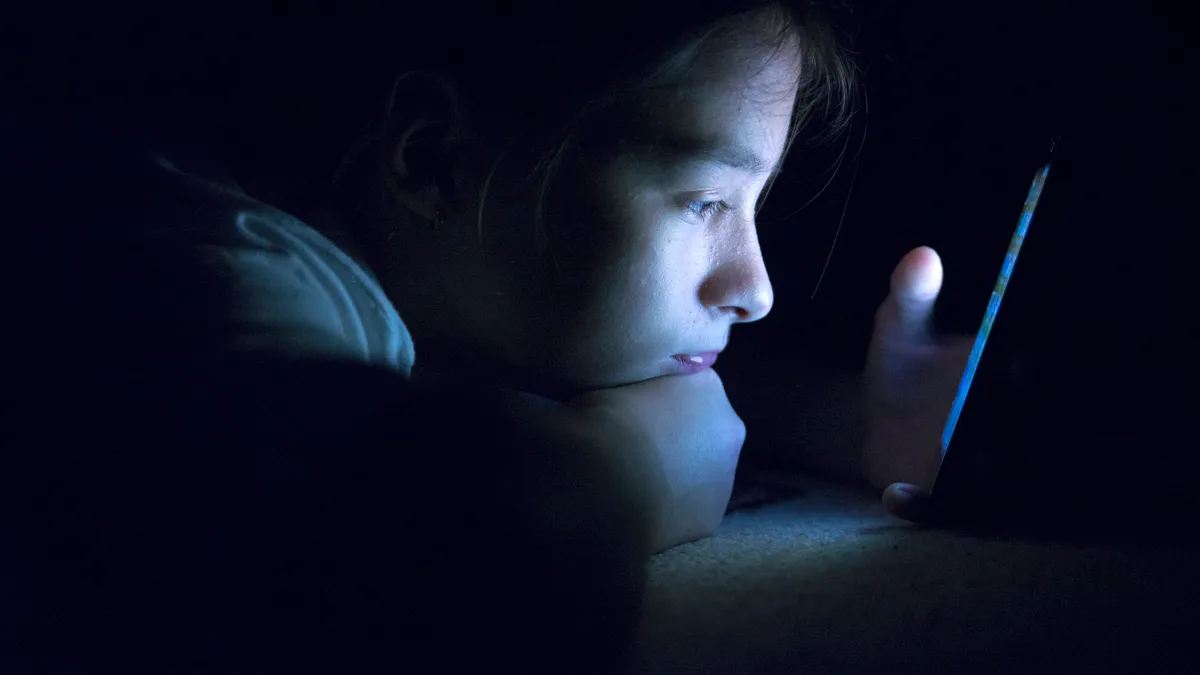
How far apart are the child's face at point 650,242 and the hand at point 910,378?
0.19 m

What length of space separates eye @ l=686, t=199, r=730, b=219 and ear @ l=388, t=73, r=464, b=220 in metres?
0.14

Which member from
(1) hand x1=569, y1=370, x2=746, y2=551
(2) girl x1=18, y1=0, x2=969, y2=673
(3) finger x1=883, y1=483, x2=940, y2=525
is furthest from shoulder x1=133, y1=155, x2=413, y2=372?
(3) finger x1=883, y1=483, x2=940, y2=525

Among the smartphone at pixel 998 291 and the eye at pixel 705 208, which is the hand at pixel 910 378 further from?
the eye at pixel 705 208

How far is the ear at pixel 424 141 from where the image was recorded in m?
0.49

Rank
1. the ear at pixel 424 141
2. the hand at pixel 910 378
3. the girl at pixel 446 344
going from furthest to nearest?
the hand at pixel 910 378 → the ear at pixel 424 141 → the girl at pixel 446 344

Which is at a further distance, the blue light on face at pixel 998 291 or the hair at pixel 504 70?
the blue light on face at pixel 998 291

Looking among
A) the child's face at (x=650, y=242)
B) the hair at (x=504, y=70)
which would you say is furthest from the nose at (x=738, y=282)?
the hair at (x=504, y=70)

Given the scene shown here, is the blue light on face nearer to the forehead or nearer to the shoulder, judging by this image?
the forehead

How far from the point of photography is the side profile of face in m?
0.50

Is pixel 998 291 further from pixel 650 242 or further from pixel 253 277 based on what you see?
pixel 253 277

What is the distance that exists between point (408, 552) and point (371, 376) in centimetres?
8

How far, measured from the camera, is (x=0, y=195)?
1.47 feet

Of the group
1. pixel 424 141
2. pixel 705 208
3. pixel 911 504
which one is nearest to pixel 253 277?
pixel 424 141

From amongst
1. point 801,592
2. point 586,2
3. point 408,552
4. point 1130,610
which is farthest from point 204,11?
point 1130,610
